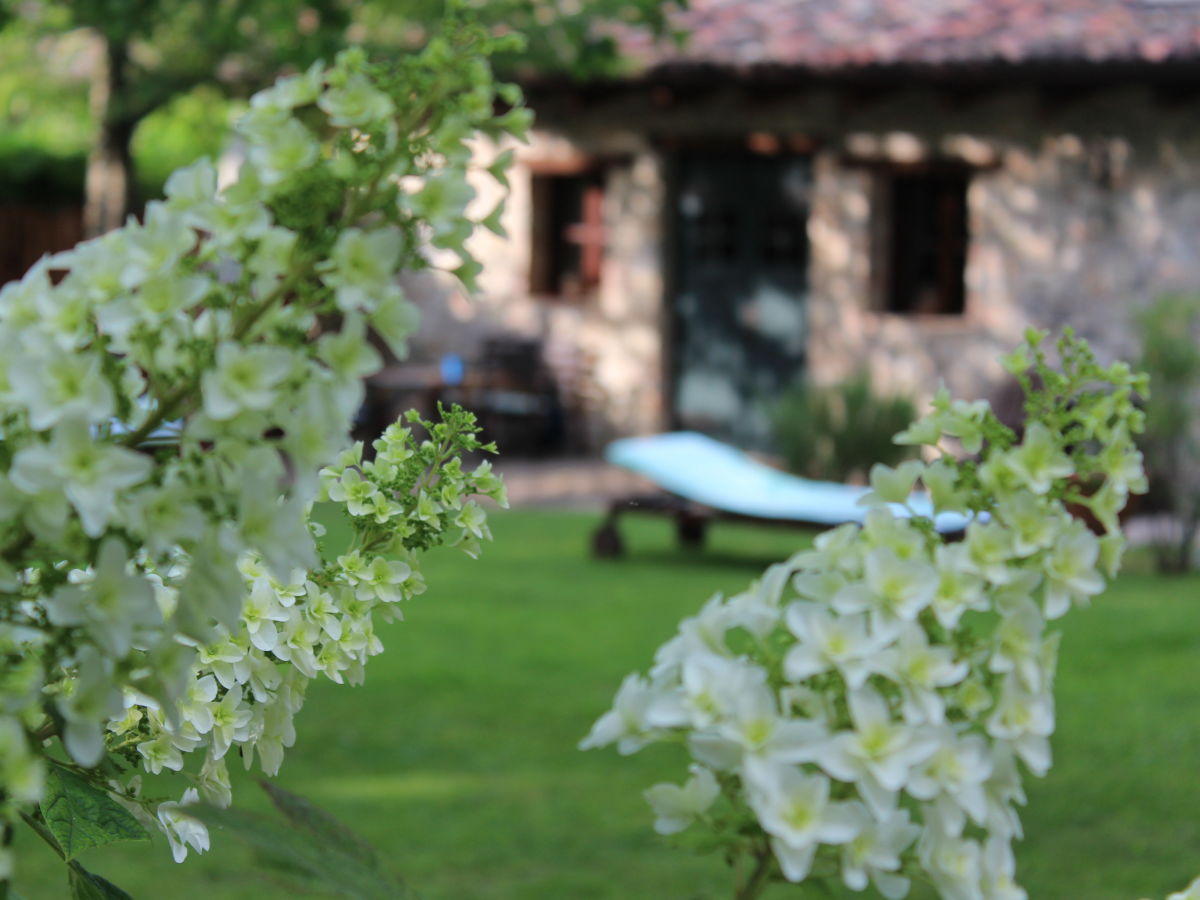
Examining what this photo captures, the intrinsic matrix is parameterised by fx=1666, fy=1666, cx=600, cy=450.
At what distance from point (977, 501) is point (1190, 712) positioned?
513 cm

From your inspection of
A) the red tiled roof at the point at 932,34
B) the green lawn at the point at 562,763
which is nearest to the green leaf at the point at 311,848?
the green lawn at the point at 562,763

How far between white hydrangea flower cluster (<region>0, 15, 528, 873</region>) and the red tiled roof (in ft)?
35.6

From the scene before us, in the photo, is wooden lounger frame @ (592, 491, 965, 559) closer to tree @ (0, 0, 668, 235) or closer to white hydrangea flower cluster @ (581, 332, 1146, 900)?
tree @ (0, 0, 668, 235)

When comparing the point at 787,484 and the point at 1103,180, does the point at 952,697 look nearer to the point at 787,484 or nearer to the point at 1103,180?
the point at 787,484

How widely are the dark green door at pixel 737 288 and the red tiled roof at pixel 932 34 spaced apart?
963mm

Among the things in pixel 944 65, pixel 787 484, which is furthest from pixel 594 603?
pixel 944 65

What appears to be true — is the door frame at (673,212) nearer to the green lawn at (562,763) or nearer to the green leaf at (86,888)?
the green lawn at (562,763)

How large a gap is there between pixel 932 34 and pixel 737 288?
2.41 meters

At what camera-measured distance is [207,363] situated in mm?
739

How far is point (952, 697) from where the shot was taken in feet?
2.97

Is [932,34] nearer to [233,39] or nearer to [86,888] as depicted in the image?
[233,39]

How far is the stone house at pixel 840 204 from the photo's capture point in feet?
37.5

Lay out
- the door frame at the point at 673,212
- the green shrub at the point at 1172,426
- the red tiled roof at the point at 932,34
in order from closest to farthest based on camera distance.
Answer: the green shrub at the point at 1172,426 → the red tiled roof at the point at 932,34 → the door frame at the point at 673,212

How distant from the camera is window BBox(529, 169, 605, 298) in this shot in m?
13.3
